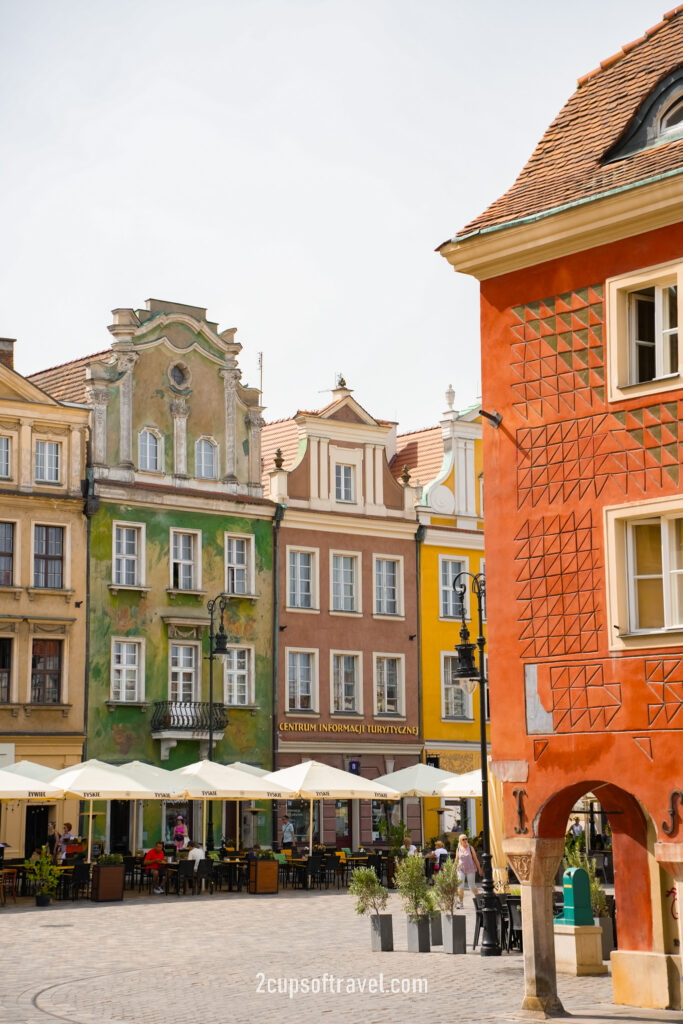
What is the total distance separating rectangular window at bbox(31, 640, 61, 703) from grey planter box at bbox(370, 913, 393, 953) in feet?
67.9

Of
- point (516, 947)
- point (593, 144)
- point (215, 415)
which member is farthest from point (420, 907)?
point (215, 415)

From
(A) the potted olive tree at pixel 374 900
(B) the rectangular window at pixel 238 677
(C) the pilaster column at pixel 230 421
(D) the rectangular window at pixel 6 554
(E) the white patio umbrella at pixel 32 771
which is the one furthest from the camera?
(C) the pilaster column at pixel 230 421

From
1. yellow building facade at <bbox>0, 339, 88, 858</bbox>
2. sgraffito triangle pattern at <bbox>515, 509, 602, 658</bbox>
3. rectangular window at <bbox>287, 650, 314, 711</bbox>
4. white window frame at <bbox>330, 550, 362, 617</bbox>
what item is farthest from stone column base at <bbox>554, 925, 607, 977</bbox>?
white window frame at <bbox>330, 550, 362, 617</bbox>

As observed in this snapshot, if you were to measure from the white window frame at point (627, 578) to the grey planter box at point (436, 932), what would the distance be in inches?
304

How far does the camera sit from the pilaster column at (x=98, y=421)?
44438 millimetres

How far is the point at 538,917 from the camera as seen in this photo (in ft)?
57.3

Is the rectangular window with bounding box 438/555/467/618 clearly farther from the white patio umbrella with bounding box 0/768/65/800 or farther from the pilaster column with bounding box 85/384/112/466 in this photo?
the white patio umbrella with bounding box 0/768/65/800

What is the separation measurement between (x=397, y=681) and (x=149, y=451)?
11.2m

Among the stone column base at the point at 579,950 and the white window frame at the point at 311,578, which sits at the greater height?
the white window frame at the point at 311,578

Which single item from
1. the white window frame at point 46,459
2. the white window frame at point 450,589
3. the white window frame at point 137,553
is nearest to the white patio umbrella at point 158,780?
the white window frame at point 137,553

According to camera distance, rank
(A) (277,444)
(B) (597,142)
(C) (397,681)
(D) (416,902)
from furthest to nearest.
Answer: (A) (277,444)
(C) (397,681)
(D) (416,902)
(B) (597,142)

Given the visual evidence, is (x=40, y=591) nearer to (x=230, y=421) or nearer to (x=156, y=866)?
(x=230, y=421)

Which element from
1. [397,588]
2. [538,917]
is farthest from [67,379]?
[538,917]

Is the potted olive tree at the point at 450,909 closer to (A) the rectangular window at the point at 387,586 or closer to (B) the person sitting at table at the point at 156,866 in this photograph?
(B) the person sitting at table at the point at 156,866
